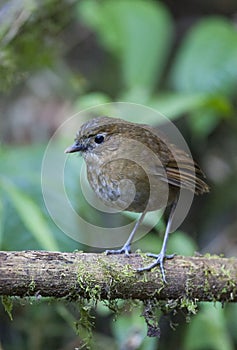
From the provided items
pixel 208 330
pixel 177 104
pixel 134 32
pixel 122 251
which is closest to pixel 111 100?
pixel 134 32

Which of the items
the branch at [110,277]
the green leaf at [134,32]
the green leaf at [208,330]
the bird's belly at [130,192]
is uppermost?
the green leaf at [134,32]

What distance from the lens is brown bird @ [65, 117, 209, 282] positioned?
7.52 feet

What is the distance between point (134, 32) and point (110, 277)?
2764 mm

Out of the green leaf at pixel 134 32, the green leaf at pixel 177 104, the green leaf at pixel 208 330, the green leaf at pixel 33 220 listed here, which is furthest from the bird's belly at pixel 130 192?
the green leaf at pixel 134 32

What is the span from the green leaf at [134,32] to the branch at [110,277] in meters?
2.19

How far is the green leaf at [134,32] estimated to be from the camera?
4383 mm

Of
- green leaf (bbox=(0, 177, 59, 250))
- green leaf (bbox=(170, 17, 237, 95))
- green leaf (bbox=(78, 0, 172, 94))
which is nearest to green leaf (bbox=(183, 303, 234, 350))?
green leaf (bbox=(0, 177, 59, 250))

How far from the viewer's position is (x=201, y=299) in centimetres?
226

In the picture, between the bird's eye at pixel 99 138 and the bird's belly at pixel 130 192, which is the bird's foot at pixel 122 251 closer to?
the bird's belly at pixel 130 192

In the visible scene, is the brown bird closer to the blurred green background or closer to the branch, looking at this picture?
the branch

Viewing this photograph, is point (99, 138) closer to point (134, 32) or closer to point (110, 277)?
point (110, 277)

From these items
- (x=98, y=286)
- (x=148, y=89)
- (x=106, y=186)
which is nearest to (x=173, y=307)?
(x=98, y=286)

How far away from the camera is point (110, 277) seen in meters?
2.08

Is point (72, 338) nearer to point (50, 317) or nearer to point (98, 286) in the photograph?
point (50, 317)
